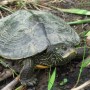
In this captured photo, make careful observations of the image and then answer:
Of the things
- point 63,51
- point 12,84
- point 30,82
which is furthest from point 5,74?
point 63,51

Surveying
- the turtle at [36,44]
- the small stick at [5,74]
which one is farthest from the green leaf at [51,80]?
the small stick at [5,74]

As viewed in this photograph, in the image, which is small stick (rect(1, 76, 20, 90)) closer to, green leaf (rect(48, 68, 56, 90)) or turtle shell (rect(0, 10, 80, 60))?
turtle shell (rect(0, 10, 80, 60))

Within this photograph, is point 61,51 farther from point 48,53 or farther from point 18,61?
point 18,61

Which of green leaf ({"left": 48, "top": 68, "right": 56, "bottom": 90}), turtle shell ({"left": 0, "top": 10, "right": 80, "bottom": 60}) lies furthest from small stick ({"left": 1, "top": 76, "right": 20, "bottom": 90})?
green leaf ({"left": 48, "top": 68, "right": 56, "bottom": 90})

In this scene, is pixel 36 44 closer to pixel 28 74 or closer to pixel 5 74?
pixel 28 74

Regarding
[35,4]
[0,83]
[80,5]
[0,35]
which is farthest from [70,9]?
[0,83]

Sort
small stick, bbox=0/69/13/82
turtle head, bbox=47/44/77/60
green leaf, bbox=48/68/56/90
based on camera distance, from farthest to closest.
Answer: small stick, bbox=0/69/13/82
turtle head, bbox=47/44/77/60
green leaf, bbox=48/68/56/90

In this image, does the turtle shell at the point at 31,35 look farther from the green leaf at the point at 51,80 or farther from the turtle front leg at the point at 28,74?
the green leaf at the point at 51,80
